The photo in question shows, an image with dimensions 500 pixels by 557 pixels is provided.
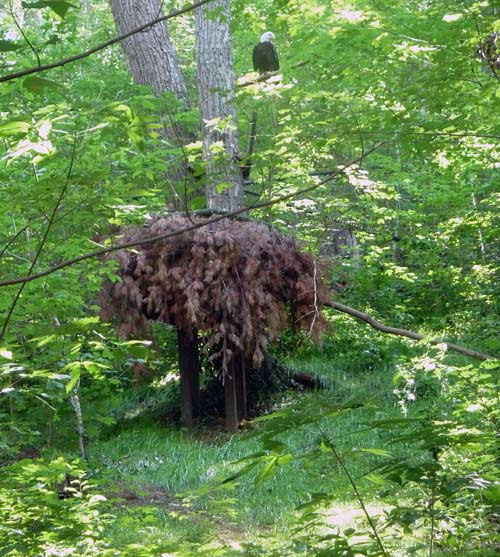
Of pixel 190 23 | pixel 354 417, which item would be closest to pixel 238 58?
pixel 190 23

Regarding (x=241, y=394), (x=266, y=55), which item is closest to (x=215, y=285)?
(x=241, y=394)

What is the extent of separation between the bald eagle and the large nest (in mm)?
3029

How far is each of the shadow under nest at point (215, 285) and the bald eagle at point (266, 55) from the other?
3.02 m

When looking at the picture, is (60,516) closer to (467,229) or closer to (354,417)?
(354,417)

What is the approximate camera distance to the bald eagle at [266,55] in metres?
9.21

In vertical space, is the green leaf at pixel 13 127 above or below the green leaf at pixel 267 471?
above

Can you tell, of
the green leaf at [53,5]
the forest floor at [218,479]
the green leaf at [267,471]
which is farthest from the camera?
the forest floor at [218,479]

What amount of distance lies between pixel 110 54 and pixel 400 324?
705 cm

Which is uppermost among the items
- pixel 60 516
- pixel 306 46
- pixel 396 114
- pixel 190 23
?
pixel 190 23

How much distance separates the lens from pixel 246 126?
9.95 meters

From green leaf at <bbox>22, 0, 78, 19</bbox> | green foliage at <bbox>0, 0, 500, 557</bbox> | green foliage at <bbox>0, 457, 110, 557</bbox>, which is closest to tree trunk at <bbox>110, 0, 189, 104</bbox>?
green foliage at <bbox>0, 0, 500, 557</bbox>

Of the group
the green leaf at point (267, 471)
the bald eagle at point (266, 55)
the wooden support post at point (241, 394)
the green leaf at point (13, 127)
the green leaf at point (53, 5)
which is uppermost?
the bald eagle at point (266, 55)

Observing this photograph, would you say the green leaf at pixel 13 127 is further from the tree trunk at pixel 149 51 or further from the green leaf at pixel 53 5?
the tree trunk at pixel 149 51

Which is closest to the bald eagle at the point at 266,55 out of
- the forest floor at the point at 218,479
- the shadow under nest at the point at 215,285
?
the shadow under nest at the point at 215,285
